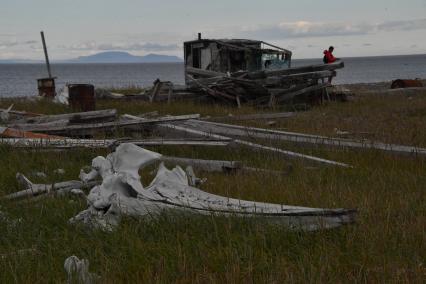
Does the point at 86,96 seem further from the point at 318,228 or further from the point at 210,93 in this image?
the point at 318,228

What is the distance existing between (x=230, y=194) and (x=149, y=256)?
6.32 ft

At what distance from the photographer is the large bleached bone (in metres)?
4.00

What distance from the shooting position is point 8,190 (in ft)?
19.4

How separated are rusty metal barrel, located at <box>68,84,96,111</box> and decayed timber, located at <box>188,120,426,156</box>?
4.65 metres

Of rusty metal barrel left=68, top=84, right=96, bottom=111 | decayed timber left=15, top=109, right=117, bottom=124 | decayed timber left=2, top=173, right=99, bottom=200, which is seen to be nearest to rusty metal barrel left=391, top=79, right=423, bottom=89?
rusty metal barrel left=68, top=84, right=96, bottom=111

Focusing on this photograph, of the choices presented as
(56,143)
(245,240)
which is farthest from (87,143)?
(245,240)

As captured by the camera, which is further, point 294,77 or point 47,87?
point 47,87

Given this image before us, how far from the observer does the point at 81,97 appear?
1345 centimetres

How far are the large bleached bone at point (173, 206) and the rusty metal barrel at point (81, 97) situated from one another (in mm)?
8323

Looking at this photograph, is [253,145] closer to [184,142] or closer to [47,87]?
[184,142]

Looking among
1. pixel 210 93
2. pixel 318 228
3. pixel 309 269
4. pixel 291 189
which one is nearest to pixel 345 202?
pixel 291 189

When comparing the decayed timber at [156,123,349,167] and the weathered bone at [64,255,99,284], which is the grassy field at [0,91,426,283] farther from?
the decayed timber at [156,123,349,167]

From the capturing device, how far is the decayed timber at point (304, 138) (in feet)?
24.4

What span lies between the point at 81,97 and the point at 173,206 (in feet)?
31.5
